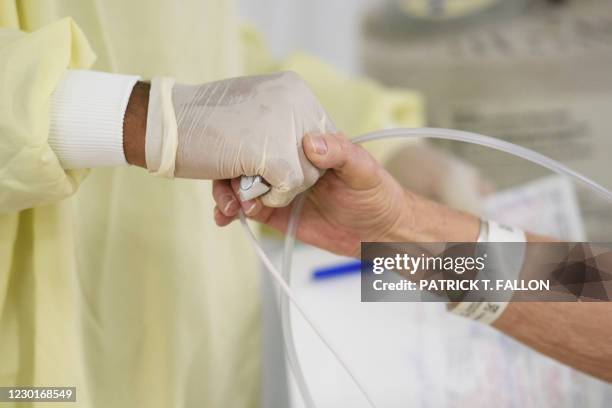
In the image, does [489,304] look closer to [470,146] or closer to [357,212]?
[357,212]

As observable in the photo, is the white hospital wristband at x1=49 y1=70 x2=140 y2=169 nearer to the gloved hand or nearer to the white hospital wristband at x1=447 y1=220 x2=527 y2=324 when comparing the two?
the gloved hand

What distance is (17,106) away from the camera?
22.4 inches

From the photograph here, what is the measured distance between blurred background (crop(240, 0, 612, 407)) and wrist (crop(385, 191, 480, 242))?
0.64 feet

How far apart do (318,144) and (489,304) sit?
30cm

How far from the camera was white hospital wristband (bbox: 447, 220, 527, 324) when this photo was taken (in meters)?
0.74

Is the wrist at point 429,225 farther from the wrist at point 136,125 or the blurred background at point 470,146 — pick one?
the wrist at point 136,125

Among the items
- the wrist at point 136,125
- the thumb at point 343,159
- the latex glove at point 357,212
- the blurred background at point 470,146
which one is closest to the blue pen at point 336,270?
the blurred background at point 470,146

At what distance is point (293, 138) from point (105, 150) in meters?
0.19

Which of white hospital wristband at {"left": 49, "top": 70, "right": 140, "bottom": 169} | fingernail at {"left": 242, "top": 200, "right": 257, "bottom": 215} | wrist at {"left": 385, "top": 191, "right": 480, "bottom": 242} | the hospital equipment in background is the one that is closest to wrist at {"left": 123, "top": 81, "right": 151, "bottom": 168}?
white hospital wristband at {"left": 49, "top": 70, "right": 140, "bottom": 169}

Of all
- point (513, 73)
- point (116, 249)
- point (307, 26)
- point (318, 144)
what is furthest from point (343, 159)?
point (513, 73)

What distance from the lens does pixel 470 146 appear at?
6.05 ft

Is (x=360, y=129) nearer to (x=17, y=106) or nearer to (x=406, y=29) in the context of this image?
(x=17, y=106)

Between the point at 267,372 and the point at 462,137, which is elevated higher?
the point at 462,137

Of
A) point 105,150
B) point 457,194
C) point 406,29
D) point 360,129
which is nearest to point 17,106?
point 105,150
